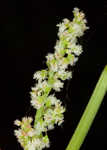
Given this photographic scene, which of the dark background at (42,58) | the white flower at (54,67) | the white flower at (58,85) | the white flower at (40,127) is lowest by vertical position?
the white flower at (40,127)

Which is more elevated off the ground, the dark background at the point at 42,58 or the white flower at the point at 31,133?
the dark background at the point at 42,58

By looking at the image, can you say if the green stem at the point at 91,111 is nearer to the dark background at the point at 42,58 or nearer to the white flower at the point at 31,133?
the white flower at the point at 31,133

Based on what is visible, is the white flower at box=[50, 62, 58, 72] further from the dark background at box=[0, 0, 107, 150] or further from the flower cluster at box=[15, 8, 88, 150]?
the dark background at box=[0, 0, 107, 150]

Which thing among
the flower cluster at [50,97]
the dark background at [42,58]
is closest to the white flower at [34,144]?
the flower cluster at [50,97]

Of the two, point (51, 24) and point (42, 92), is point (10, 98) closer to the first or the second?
point (51, 24)

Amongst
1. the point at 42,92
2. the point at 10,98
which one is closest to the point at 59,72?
the point at 42,92

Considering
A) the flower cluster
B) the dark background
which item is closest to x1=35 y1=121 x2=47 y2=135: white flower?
the flower cluster

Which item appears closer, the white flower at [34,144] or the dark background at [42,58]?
the white flower at [34,144]
